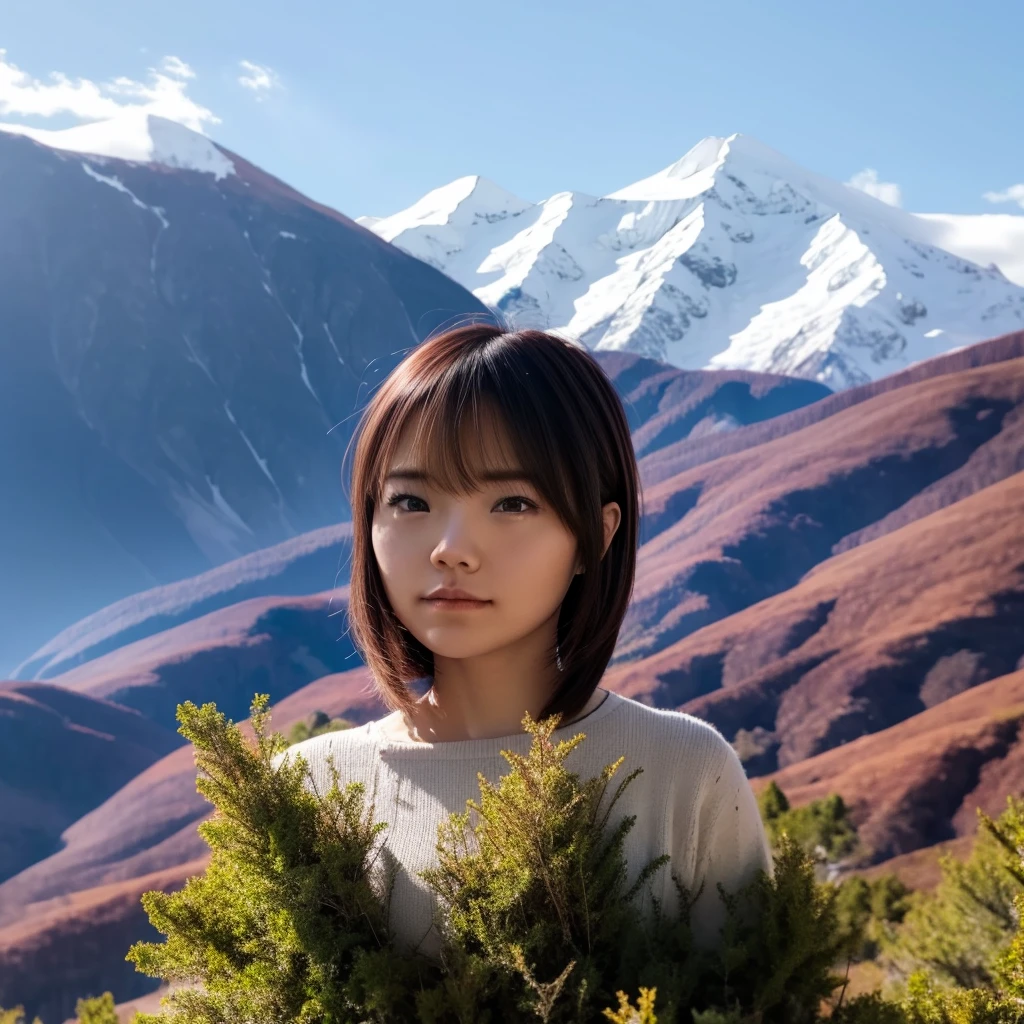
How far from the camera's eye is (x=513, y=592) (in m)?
1.06

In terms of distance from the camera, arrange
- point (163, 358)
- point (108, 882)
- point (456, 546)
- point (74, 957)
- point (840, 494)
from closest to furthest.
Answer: point (456, 546), point (74, 957), point (108, 882), point (840, 494), point (163, 358)

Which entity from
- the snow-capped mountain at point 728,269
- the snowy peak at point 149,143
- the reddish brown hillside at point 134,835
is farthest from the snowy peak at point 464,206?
the reddish brown hillside at point 134,835

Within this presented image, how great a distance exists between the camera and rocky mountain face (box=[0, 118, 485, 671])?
5434cm

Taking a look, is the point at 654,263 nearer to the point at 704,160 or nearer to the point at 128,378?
the point at 704,160

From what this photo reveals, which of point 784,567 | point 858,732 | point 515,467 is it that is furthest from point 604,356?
point 515,467

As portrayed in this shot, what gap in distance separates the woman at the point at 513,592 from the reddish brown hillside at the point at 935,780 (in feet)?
75.6

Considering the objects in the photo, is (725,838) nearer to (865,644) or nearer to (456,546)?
(456,546)

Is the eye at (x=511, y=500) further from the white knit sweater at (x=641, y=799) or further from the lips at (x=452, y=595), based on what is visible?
the white knit sweater at (x=641, y=799)

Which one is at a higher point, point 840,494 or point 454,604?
point 454,604

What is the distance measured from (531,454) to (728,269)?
4648 inches

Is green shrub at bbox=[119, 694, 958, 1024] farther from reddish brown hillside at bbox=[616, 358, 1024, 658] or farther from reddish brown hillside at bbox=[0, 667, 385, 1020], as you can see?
reddish brown hillside at bbox=[616, 358, 1024, 658]

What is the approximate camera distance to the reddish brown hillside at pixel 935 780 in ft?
74.4

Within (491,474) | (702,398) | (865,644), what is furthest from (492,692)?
(702,398)

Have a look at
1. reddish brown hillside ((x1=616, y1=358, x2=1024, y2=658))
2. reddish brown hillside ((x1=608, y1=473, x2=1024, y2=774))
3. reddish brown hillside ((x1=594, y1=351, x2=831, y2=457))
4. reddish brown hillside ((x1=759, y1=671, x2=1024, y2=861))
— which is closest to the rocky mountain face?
reddish brown hillside ((x1=594, y1=351, x2=831, y2=457))
